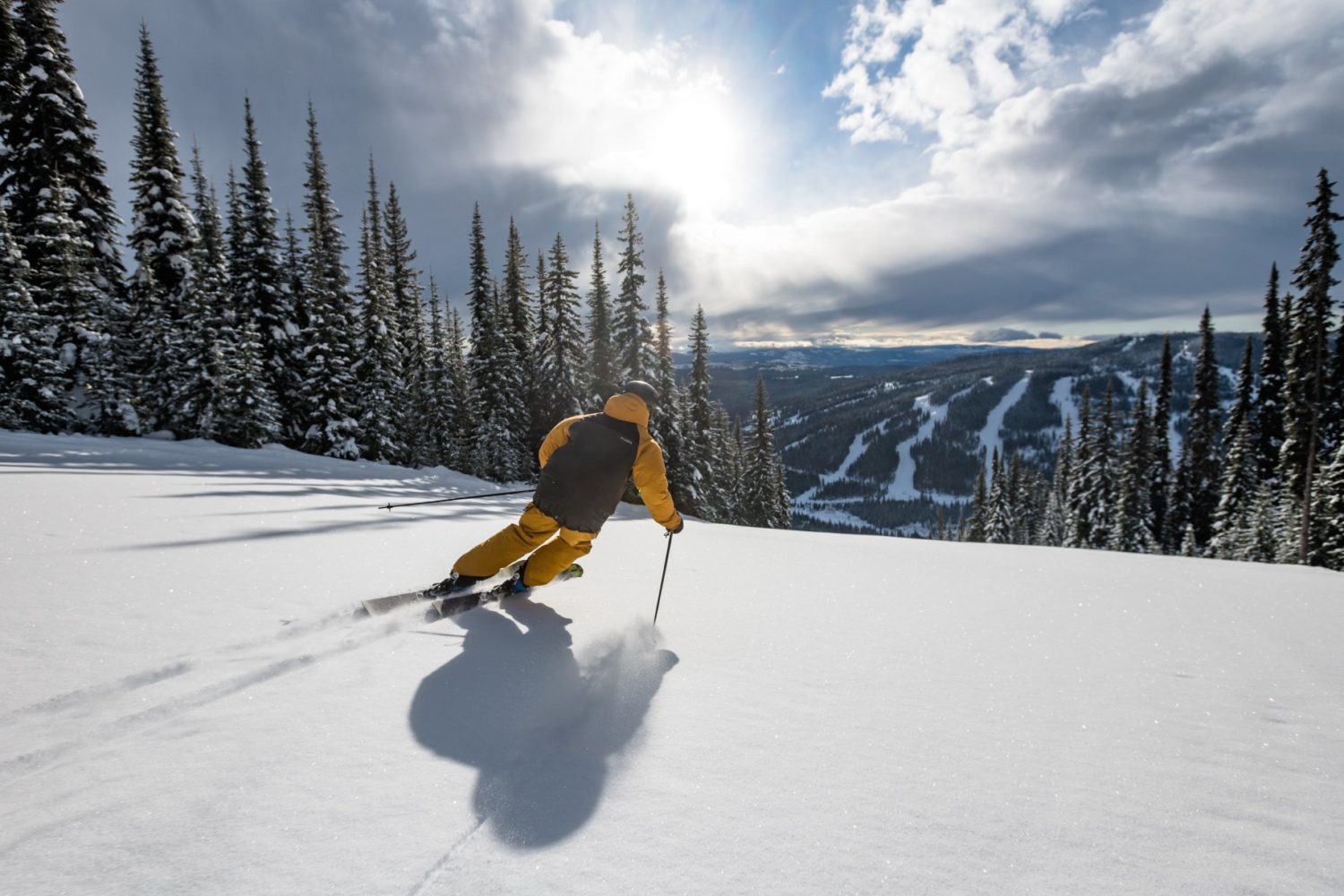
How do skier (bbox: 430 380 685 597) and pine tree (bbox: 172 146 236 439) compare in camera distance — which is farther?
pine tree (bbox: 172 146 236 439)

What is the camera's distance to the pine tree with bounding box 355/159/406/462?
1137 inches

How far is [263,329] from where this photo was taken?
27.4 meters

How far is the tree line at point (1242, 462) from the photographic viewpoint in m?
25.3

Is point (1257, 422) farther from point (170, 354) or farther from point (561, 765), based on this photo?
point (170, 354)

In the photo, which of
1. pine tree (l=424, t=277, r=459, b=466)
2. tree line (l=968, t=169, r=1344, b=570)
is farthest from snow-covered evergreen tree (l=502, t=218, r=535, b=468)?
tree line (l=968, t=169, r=1344, b=570)

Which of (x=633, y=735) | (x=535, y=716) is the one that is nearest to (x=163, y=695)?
(x=535, y=716)

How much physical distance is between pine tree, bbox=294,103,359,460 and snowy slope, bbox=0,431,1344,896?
927 inches

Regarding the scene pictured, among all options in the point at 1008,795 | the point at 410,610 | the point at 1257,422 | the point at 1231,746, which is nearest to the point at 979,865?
the point at 1008,795

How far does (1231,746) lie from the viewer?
98.7 inches

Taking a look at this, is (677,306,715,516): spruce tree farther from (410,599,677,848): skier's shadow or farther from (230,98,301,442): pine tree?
(410,599,677,848): skier's shadow

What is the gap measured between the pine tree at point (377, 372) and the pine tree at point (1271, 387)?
54334 millimetres

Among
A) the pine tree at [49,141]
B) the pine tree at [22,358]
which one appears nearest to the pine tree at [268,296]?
the pine tree at [49,141]

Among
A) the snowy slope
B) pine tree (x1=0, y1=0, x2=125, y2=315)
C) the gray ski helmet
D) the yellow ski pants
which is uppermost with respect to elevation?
pine tree (x1=0, y1=0, x2=125, y2=315)

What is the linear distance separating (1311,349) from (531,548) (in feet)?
130
